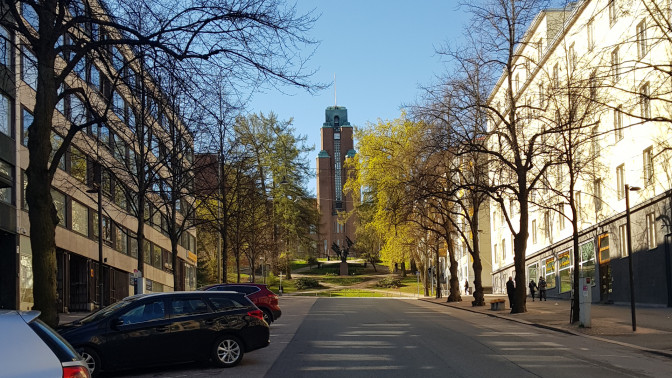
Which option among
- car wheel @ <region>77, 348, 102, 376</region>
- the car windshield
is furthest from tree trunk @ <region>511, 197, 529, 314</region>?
car wheel @ <region>77, 348, 102, 376</region>

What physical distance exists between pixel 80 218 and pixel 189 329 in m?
28.6

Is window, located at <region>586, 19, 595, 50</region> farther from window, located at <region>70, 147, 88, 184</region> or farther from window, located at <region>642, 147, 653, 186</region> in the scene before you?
window, located at <region>70, 147, 88, 184</region>

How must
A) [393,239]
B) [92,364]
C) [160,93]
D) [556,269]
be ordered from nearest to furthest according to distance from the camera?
[92,364]
[160,93]
[556,269]
[393,239]

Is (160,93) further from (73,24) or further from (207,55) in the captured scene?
(73,24)

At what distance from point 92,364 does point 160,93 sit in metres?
4.98

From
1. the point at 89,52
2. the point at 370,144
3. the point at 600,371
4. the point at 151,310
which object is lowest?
the point at 600,371

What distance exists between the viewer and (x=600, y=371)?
1277 centimetres

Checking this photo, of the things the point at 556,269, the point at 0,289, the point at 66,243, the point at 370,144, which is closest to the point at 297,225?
the point at 370,144

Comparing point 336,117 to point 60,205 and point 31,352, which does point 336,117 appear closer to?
point 60,205

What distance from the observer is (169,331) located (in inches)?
524

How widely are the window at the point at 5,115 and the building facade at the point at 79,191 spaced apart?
0.04 meters

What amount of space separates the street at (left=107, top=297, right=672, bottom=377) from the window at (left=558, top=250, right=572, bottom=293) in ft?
73.9

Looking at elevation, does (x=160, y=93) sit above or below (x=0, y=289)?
above

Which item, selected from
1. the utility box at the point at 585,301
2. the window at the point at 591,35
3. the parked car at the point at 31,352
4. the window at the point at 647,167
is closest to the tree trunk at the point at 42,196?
the parked car at the point at 31,352
